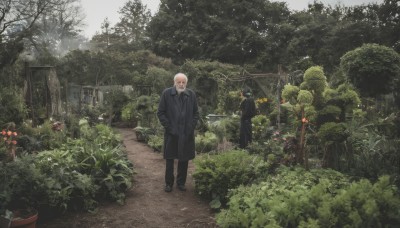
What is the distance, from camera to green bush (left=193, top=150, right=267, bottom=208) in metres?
4.95

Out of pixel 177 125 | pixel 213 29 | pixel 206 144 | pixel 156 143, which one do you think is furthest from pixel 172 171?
pixel 213 29

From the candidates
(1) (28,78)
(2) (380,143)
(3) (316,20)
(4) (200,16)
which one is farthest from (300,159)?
(4) (200,16)

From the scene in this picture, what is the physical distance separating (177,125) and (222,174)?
1.11 metres

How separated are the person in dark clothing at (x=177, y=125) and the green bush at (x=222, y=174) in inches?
12.6

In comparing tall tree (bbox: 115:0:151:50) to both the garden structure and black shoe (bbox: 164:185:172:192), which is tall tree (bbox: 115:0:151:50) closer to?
the garden structure

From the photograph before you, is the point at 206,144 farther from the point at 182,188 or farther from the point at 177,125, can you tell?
the point at 177,125

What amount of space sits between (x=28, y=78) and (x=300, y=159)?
787 cm

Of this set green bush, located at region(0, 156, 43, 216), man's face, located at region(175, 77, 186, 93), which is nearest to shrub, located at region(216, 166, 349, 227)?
man's face, located at region(175, 77, 186, 93)

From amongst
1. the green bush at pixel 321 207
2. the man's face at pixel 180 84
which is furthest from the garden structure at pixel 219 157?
the man's face at pixel 180 84

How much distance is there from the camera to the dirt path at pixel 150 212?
4.27m

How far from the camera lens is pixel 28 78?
933 centimetres

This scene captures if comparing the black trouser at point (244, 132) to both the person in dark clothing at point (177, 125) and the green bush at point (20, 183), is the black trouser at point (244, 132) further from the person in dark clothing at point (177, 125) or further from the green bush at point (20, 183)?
the green bush at point (20, 183)

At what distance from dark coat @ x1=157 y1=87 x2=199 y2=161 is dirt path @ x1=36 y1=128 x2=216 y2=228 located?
2.22 ft

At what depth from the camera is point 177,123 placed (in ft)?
17.7
